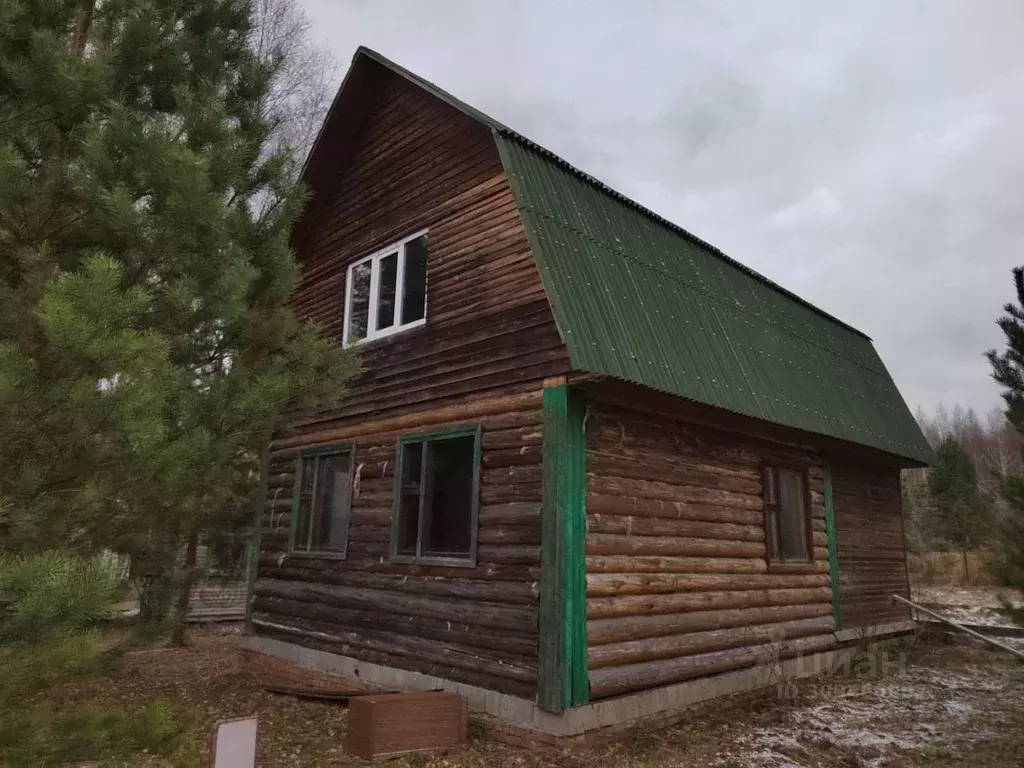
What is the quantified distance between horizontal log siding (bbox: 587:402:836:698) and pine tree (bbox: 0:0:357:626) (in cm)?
315

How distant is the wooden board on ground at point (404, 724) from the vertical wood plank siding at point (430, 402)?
62cm

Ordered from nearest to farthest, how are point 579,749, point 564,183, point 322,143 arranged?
point 579,749
point 564,183
point 322,143

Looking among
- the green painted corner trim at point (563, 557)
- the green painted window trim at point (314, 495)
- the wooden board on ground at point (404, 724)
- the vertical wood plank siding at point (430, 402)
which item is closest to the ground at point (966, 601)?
the green painted corner trim at point (563, 557)

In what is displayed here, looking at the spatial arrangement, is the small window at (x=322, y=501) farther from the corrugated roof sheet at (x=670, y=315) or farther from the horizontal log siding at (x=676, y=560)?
the corrugated roof sheet at (x=670, y=315)

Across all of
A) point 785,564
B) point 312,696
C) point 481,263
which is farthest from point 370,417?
point 785,564

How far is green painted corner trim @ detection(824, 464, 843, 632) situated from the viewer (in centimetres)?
1128

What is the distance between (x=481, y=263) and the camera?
28.1 feet

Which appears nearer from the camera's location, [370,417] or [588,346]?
[588,346]

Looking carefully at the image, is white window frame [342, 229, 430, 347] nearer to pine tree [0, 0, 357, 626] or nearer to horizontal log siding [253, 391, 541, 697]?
horizontal log siding [253, 391, 541, 697]

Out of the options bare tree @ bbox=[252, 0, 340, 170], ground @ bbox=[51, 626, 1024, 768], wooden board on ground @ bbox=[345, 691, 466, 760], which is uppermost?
bare tree @ bbox=[252, 0, 340, 170]

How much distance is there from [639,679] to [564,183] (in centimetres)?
585

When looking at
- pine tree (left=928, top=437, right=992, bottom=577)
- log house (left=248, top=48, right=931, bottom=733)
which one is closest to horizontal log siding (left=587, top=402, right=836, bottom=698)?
log house (left=248, top=48, right=931, bottom=733)

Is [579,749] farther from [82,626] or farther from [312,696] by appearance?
[82,626]

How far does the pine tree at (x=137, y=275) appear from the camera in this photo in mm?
3648
